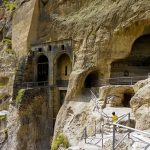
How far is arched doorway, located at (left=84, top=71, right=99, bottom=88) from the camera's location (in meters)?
22.9

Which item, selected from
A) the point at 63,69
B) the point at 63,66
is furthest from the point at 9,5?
the point at 63,69

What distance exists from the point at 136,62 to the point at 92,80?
4.30 meters

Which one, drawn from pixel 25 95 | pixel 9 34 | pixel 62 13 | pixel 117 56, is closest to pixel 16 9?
pixel 9 34

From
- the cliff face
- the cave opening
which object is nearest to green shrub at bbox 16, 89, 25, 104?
the cliff face

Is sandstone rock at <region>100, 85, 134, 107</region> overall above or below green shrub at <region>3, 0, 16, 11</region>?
below

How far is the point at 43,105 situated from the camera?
24672 millimetres

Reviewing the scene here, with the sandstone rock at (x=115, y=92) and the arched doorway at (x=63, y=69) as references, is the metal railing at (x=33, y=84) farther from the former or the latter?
the sandstone rock at (x=115, y=92)

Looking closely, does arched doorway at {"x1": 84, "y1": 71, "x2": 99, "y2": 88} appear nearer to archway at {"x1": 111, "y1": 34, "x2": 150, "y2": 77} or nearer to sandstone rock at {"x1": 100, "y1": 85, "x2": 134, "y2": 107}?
archway at {"x1": 111, "y1": 34, "x2": 150, "y2": 77}

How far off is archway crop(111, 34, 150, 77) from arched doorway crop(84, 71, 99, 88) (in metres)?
1.57

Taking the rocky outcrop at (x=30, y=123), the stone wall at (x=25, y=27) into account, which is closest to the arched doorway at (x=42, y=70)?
the stone wall at (x=25, y=27)

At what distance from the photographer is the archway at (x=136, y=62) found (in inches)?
927

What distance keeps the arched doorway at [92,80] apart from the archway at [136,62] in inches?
61.8

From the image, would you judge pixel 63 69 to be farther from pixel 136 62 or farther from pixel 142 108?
pixel 142 108

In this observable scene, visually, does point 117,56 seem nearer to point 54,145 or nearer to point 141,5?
point 141,5
